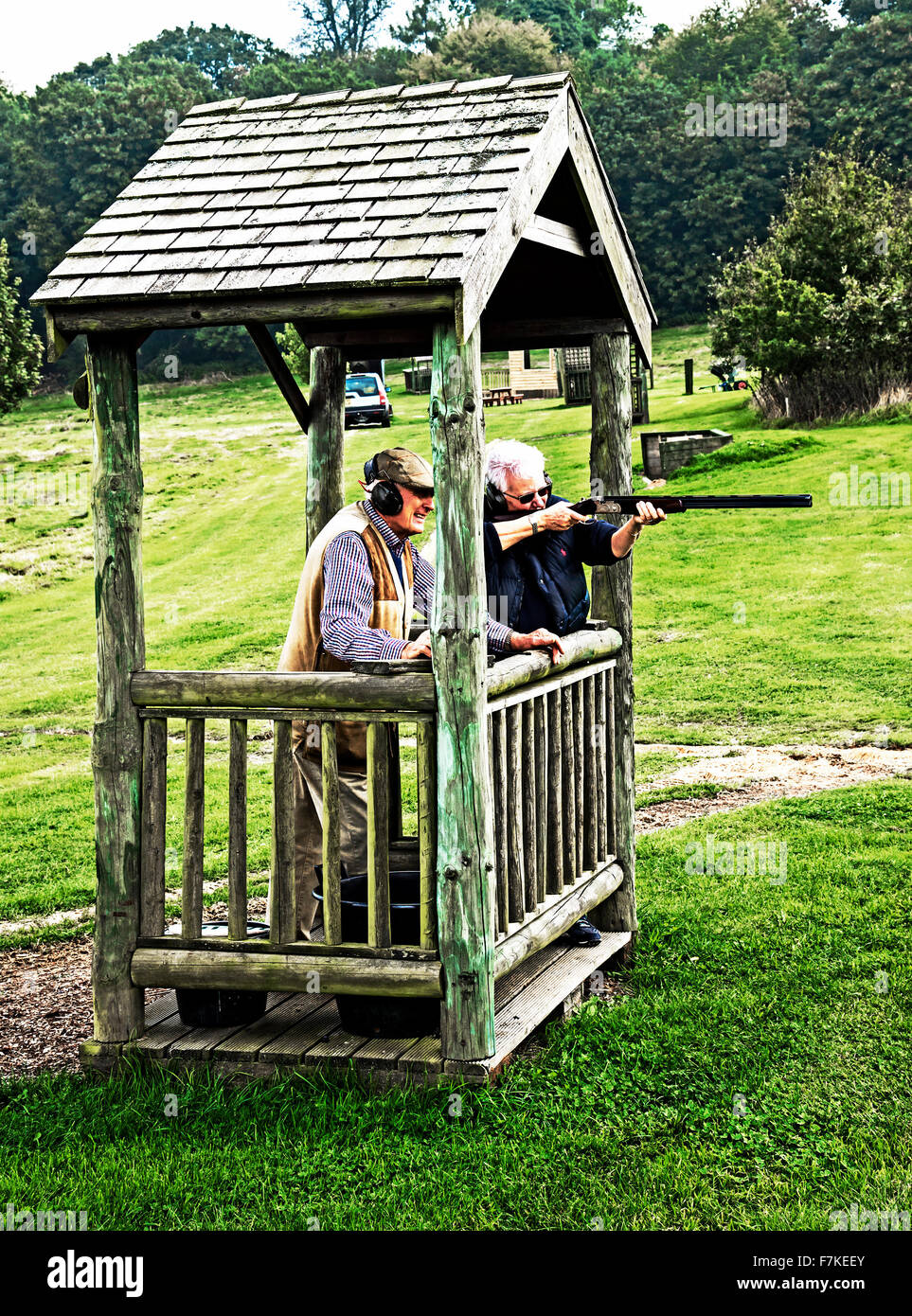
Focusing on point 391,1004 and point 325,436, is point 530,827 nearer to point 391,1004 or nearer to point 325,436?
point 391,1004

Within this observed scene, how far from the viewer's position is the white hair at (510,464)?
6.50 m

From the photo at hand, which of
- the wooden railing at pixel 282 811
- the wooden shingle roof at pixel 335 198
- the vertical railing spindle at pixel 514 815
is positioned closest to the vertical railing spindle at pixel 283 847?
the wooden railing at pixel 282 811

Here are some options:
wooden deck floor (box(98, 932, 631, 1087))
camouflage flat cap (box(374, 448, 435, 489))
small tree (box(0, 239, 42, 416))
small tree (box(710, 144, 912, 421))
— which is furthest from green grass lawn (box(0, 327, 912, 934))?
camouflage flat cap (box(374, 448, 435, 489))

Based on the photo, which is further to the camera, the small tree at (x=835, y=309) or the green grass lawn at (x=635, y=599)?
the small tree at (x=835, y=309)

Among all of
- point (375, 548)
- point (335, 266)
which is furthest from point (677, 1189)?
point (335, 266)

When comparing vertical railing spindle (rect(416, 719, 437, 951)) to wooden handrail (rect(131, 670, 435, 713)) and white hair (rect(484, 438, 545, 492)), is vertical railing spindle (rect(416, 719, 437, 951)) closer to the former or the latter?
wooden handrail (rect(131, 670, 435, 713))

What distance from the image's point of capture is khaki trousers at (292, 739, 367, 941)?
19.4 feet

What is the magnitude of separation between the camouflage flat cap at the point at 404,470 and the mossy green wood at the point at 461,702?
1.52ft

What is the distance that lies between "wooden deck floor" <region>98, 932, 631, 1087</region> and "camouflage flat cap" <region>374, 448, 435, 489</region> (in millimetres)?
2221

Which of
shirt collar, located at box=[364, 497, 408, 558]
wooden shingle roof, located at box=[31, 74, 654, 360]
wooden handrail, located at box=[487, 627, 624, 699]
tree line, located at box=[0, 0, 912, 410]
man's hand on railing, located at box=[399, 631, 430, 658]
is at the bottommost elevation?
wooden handrail, located at box=[487, 627, 624, 699]

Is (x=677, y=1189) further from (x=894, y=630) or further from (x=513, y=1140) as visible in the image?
(x=894, y=630)

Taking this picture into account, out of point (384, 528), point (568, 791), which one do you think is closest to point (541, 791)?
point (568, 791)

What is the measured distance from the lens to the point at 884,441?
70.7 ft

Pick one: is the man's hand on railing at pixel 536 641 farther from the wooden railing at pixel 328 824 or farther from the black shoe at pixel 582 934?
the black shoe at pixel 582 934
